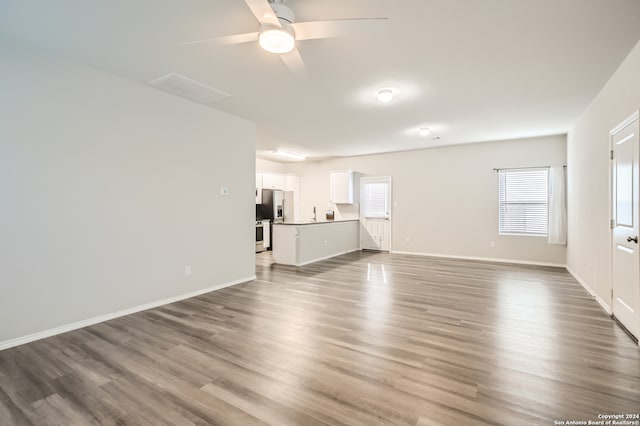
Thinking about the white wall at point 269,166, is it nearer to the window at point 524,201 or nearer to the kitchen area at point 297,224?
the kitchen area at point 297,224

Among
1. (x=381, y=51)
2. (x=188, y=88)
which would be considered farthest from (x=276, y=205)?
(x=381, y=51)

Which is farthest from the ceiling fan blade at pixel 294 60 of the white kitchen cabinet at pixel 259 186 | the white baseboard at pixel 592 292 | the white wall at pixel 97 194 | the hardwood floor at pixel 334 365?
the white kitchen cabinet at pixel 259 186

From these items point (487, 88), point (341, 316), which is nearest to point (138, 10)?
point (341, 316)

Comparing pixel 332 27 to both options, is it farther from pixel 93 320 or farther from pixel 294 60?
pixel 93 320

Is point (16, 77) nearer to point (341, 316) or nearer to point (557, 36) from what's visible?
point (341, 316)

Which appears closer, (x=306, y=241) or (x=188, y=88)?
(x=188, y=88)

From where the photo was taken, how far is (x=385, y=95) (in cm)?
382

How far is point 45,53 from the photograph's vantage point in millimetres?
2879

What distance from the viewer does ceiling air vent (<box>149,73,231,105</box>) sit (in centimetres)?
346

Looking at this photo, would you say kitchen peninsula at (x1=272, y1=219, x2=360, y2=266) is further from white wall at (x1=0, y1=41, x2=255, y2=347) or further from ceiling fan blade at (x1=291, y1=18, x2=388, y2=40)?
ceiling fan blade at (x1=291, y1=18, x2=388, y2=40)

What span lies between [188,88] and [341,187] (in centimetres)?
532

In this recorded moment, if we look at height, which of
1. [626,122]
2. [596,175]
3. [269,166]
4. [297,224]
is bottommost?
[297,224]

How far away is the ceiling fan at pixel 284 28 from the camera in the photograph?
1.94 metres

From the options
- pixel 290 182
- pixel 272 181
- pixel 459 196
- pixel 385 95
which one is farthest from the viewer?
pixel 290 182
